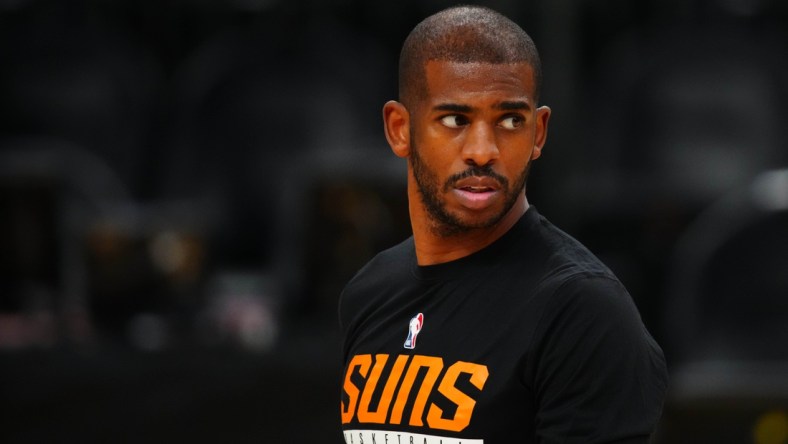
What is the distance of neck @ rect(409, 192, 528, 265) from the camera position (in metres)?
1.91

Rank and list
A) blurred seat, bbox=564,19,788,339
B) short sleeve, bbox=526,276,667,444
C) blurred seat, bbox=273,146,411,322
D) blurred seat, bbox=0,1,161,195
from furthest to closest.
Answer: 1. blurred seat, bbox=0,1,161,195
2. blurred seat, bbox=564,19,788,339
3. blurred seat, bbox=273,146,411,322
4. short sleeve, bbox=526,276,667,444

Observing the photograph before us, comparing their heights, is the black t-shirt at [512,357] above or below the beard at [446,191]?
below

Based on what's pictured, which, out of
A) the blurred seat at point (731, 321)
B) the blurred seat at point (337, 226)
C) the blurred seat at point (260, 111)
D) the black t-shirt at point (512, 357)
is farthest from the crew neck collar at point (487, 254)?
the blurred seat at point (260, 111)

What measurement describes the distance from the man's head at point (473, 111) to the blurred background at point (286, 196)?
2.34 m

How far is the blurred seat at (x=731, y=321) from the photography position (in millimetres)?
3957

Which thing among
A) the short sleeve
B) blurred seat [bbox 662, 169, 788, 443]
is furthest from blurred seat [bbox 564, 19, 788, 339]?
the short sleeve

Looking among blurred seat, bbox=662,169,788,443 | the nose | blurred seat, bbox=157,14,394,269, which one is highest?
blurred seat, bbox=157,14,394,269

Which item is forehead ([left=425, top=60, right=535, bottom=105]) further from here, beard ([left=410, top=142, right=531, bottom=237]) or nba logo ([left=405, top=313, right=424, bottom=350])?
nba logo ([left=405, top=313, right=424, bottom=350])

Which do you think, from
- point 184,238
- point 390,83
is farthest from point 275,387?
point 390,83

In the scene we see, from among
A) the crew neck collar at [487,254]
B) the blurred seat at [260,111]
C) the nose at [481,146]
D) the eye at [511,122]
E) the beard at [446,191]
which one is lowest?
the crew neck collar at [487,254]

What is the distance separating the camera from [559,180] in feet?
15.0

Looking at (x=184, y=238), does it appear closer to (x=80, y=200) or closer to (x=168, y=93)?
(x=80, y=200)

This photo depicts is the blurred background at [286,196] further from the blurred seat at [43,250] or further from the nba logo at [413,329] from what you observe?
the nba logo at [413,329]

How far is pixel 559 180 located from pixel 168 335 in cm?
139
